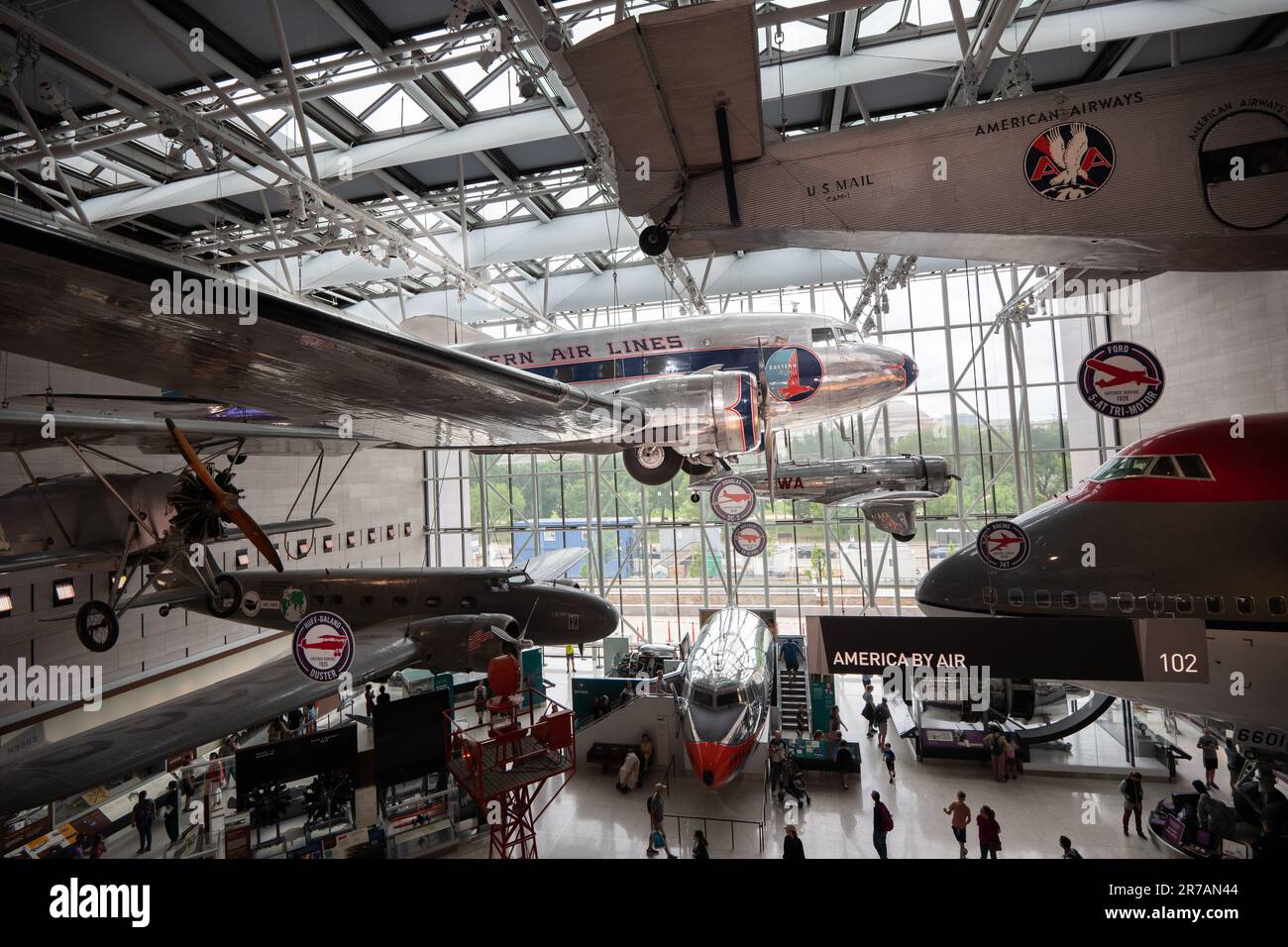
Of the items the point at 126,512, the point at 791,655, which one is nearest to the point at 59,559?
the point at 126,512

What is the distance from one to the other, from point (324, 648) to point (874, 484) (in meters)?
11.2

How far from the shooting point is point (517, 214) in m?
13.6

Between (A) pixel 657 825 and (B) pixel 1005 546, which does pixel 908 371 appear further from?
(A) pixel 657 825

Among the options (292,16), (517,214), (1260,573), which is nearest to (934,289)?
(517,214)

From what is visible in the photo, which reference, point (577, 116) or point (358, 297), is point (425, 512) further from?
point (577, 116)

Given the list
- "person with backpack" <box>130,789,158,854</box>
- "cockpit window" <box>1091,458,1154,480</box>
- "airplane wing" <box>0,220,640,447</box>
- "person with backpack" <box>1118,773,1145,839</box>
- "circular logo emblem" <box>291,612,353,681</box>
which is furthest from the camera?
"person with backpack" <box>130,789,158,854</box>

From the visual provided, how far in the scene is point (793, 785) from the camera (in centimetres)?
1015

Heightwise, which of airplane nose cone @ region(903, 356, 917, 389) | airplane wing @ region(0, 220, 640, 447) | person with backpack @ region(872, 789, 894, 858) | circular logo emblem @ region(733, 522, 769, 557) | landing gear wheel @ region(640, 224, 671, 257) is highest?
airplane nose cone @ region(903, 356, 917, 389)

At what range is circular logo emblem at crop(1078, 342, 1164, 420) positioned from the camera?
215 inches

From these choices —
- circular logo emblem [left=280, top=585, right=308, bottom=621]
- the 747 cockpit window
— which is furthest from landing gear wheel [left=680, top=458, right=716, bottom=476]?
circular logo emblem [left=280, top=585, right=308, bottom=621]

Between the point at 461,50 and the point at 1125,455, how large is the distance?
31.8 ft

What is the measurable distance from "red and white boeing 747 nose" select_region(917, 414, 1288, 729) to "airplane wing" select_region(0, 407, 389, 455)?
27.7 feet

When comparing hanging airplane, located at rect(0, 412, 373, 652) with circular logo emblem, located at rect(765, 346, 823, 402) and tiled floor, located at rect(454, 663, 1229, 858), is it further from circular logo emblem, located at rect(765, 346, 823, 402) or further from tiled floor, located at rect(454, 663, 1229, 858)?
circular logo emblem, located at rect(765, 346, 823, 402)

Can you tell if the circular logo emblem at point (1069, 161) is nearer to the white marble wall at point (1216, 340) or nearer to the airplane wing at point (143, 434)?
the airplane wing at point (143, 434)
